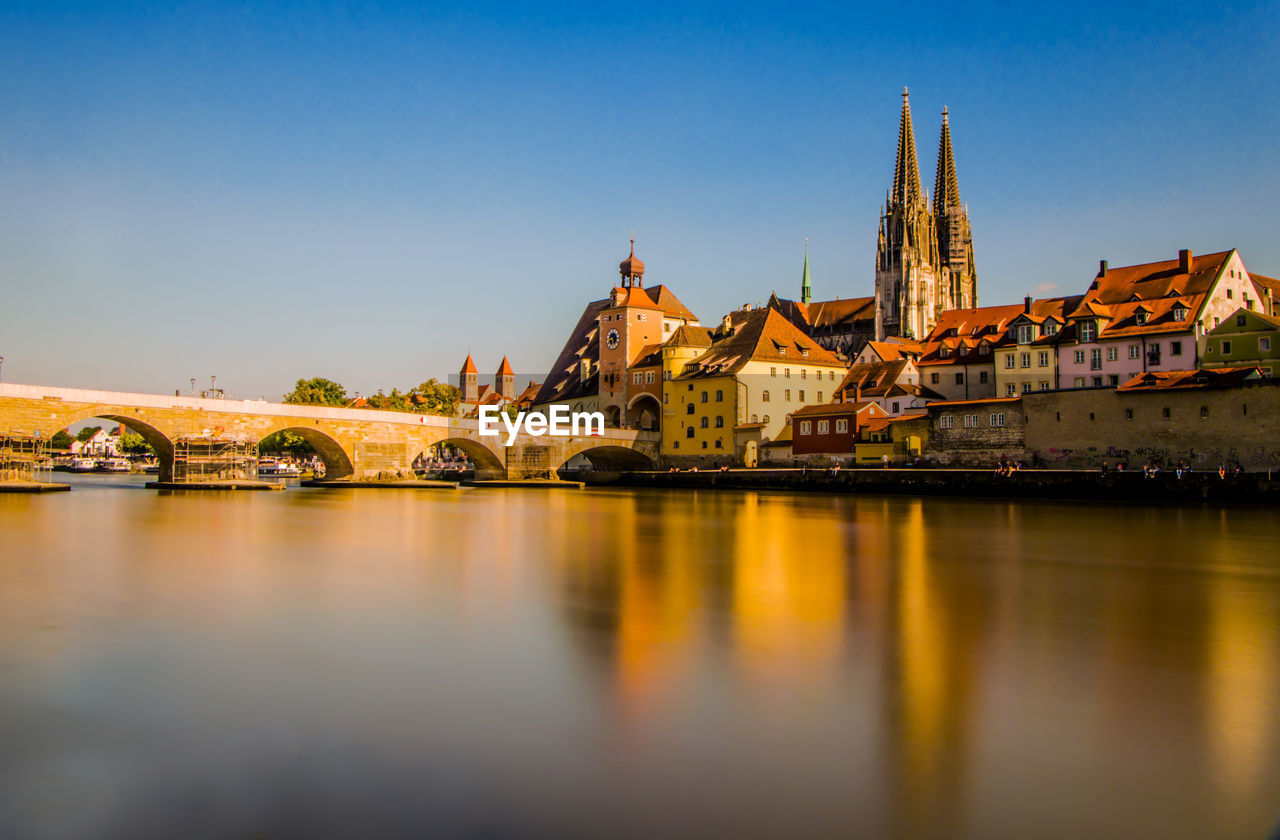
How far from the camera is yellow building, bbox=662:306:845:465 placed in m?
63.5

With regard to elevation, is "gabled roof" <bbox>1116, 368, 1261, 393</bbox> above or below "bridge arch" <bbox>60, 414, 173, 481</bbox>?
above

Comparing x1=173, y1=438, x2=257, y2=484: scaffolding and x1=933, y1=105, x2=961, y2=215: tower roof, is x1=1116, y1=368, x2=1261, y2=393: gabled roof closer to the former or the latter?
x1=173, y1=438, x2=257, y2=484: scaffolding

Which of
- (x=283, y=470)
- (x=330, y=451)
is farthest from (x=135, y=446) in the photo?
(x=330, y=451)

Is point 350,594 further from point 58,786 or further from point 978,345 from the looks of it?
point 978,345

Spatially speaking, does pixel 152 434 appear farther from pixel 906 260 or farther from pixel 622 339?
pixel 906 260

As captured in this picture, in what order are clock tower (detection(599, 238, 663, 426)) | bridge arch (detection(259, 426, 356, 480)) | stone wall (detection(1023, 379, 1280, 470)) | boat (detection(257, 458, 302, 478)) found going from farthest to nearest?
boat (detection(257, 458, 302, 478)) → clock tower (detection(599, 238, 663, 426)) → bridge arch (detection(259, 426, 356, 480)) → stone wall (detection(1023, 379, 1280, 470))

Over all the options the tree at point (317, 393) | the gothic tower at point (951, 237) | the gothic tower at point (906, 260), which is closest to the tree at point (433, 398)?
the tree at point (317, 393)

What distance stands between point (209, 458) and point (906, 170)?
77.0 metres

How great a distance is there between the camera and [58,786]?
609 cm

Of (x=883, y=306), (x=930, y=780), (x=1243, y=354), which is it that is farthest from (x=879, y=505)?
(x=883, y=306)

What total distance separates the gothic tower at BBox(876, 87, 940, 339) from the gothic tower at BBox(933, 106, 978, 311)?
271 centimetres

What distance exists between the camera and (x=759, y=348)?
6462 cm

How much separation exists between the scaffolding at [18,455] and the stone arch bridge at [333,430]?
217cm

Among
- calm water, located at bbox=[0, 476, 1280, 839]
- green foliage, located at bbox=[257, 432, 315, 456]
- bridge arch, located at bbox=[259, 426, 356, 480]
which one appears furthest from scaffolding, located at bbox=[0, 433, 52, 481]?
green foliage, located at bbox=[257, 432, 315, 456]
